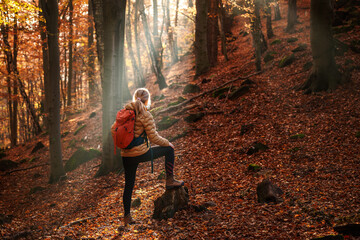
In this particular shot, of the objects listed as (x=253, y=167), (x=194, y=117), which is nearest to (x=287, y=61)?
(x=194, y=117)

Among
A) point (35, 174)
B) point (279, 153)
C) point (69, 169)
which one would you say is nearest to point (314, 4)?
point (279, 153)

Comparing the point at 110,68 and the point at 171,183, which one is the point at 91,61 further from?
the point at 171,183

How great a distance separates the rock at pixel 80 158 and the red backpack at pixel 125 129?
22.9ft

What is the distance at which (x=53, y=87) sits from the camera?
861 centimetres

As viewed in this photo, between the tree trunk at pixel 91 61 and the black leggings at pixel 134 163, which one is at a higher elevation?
the tree trunk at pixel 91 61

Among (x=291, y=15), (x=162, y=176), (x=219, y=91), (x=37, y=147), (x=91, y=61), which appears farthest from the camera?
(x=91, y=61)

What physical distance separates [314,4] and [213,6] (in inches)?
417

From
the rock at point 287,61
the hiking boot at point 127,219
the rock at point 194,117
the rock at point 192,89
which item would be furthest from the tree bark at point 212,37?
the hiking boot at point 127,219

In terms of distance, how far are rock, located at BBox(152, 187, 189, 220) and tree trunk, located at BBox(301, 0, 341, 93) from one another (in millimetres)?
6457

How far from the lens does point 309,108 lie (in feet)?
26.5

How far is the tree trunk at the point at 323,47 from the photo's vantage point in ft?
27.1

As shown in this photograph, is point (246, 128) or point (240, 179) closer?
point (240, 179)

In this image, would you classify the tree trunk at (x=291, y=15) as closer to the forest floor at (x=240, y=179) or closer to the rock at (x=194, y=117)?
the forest floor at (x=240, y=179)

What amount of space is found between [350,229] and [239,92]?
770 cm
